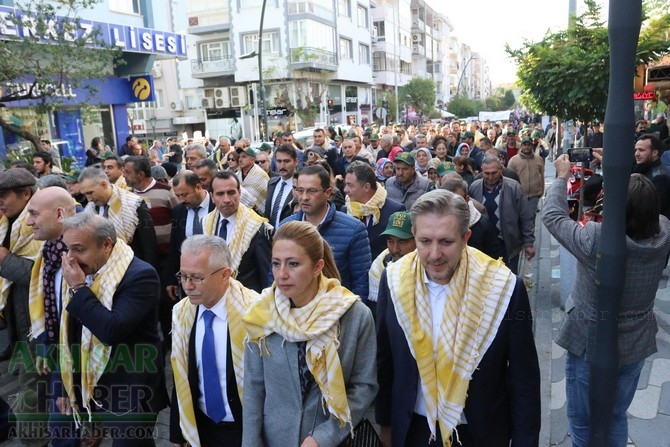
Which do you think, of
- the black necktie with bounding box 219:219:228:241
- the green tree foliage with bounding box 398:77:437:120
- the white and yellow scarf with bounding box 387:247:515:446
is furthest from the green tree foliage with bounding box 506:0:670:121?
the green tree foliage with bounding box 398:77:437:120

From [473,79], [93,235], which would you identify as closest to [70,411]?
[93,235]

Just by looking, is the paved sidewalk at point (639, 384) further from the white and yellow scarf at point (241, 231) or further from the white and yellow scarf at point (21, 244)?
the white and yellow scarf at point (21, 244)

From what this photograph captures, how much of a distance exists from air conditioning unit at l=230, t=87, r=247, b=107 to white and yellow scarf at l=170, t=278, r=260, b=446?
1475 inches

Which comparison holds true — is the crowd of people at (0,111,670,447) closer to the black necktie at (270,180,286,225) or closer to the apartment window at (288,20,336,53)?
the black necktie at (270,180,286,225)

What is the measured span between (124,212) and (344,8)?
41.4 m

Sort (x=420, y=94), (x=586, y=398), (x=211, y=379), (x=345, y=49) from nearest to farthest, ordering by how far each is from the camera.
→ (x=211, y=379) → (x=586, y=398) → (x=345, y=49) → (x=420, y=94)

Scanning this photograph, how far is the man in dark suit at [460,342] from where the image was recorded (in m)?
2.25

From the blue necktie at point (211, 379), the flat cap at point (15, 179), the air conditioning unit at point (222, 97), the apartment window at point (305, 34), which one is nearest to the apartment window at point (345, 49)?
the apartment window at point (305, 34)

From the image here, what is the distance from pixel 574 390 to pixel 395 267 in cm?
139

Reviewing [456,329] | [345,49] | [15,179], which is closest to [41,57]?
[15,179]

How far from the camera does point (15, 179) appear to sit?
162 inches

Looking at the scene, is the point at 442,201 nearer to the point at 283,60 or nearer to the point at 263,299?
the point at 263,299

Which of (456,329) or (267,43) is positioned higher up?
(267,43)

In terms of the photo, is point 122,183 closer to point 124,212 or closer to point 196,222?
point 124,212
